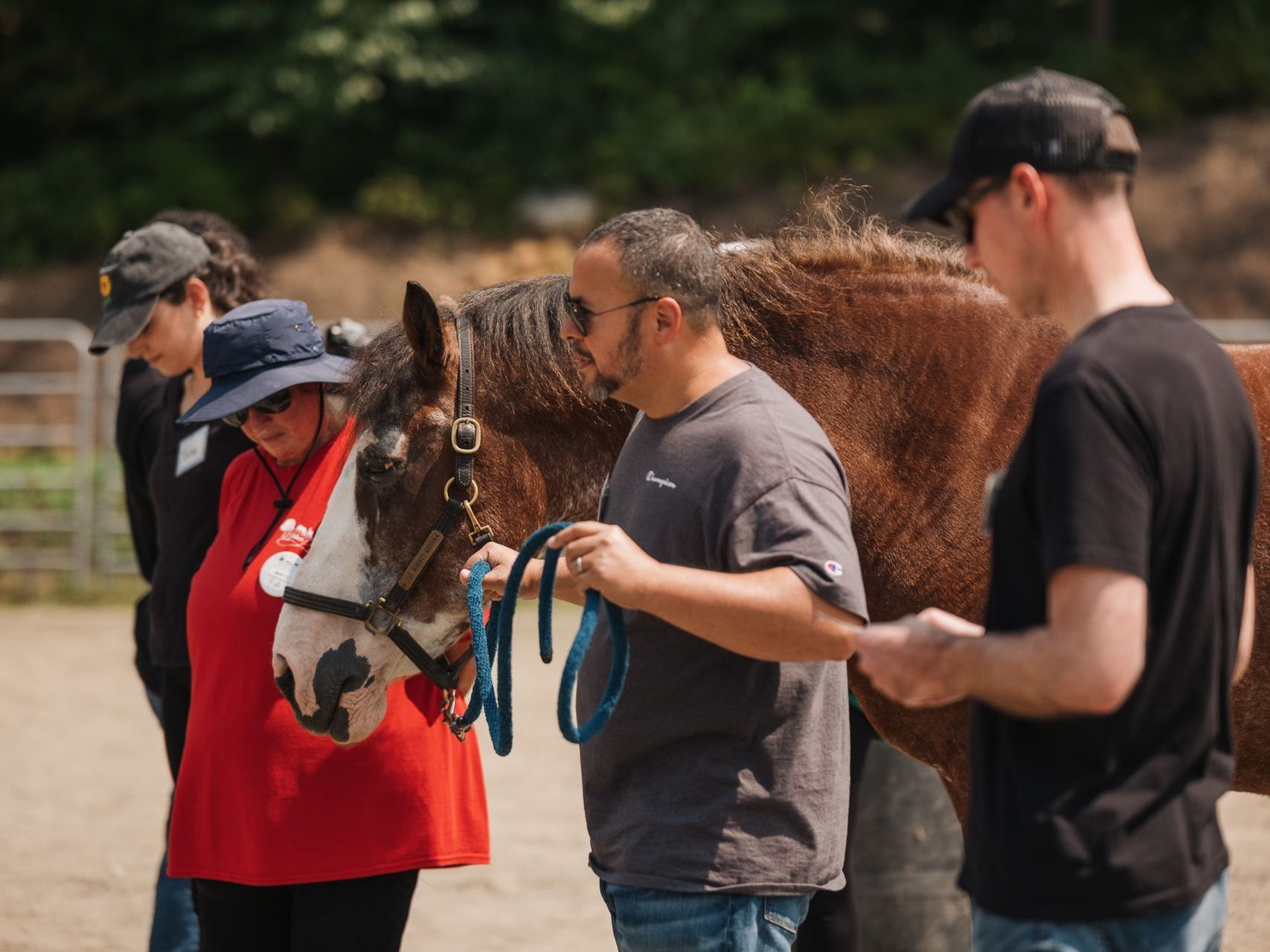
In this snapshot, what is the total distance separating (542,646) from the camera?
2441mm

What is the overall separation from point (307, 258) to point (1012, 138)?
19021 mm

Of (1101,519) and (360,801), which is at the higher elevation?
(1101,519)

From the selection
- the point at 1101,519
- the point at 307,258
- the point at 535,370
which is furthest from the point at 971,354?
the point at 307,258

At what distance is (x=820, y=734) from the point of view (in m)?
2.34

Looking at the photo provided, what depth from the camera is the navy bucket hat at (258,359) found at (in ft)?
10.4

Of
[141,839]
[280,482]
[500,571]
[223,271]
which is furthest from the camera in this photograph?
[141,839]

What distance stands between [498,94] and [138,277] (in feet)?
56.6

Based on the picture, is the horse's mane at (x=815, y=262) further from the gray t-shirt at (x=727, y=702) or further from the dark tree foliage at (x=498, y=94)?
the dark tree foliage at (x=498, y=94)

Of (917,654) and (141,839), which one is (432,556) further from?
(141,839)

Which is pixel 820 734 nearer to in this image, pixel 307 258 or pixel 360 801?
pixel 360 801

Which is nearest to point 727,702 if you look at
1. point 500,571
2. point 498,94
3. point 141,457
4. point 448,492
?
point 500,571

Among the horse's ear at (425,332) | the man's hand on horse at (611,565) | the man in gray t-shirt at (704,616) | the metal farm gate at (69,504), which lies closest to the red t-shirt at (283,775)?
the horse's ear at (425,332)

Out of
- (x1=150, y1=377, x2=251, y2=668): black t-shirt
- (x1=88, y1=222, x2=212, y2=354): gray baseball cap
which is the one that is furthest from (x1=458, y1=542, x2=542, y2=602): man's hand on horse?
(x1=88, y1=222, x2=212, y2=354): gray baseball cap

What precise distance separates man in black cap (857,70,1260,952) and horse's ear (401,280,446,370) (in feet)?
4.58
